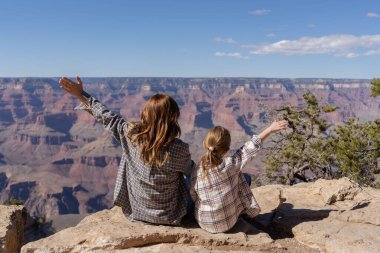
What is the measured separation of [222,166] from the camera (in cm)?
474

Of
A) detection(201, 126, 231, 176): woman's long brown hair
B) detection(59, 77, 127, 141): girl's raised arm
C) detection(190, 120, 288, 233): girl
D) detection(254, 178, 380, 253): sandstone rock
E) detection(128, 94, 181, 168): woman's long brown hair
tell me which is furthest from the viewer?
detection(254, 178, 380, 253): sandstone rock

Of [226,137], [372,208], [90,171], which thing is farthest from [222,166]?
[90,171]

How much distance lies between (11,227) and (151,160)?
253 centimetres

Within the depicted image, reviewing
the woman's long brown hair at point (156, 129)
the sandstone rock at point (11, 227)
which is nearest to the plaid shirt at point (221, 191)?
the woman's long brown hair at point (156, 129)

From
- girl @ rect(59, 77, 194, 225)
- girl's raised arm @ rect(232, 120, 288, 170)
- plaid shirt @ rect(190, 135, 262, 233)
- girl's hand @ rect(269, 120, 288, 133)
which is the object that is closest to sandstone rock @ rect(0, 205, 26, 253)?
girl @ rect(59, 77, 194, 225)

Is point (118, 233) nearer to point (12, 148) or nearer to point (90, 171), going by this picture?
point (90, 171)

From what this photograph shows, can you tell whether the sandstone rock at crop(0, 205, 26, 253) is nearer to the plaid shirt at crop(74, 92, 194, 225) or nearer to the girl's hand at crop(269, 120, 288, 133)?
the plaid shirt at crop(74, 92, 194, 225)

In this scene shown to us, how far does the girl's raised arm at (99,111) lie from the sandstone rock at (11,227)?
79.1 inches

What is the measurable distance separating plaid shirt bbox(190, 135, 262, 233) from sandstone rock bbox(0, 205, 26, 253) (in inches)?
98.9

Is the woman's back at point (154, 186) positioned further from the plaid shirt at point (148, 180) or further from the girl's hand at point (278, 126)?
the girl's hand at point (278, 126)

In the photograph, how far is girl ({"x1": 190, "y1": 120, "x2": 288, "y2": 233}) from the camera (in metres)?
4.68

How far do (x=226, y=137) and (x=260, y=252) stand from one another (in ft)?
4.63

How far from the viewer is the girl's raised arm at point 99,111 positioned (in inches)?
190

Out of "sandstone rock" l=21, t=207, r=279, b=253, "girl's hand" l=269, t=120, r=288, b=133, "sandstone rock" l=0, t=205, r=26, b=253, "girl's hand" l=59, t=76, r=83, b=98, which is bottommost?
"sandstone rock" l=0, t=205, r=26, b=253
